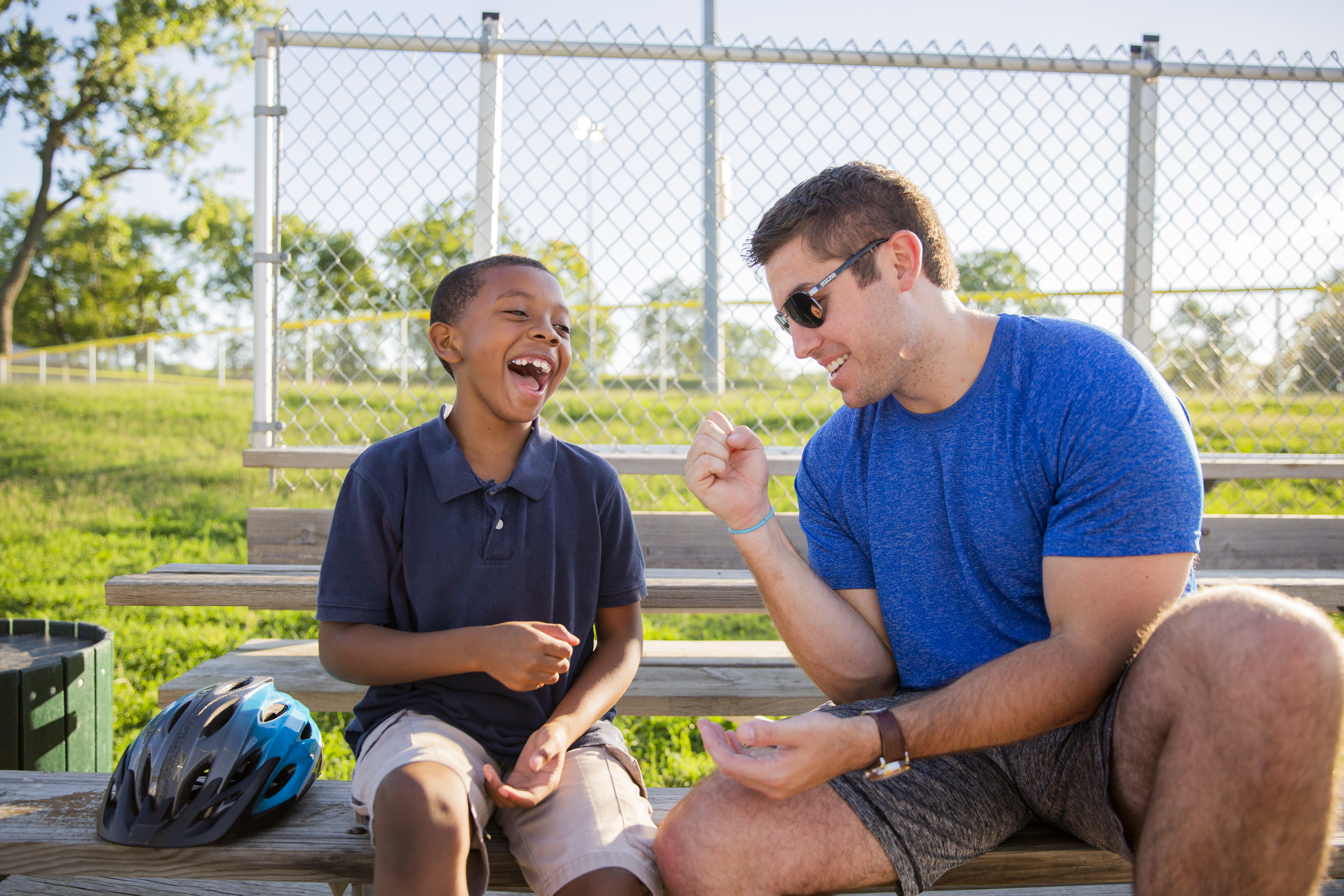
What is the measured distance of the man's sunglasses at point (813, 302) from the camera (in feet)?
6.10

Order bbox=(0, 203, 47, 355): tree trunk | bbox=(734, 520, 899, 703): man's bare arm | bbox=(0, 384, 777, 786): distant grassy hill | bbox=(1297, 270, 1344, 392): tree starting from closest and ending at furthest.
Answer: bbox=(734, 520, 899, 703): man's bare arm
bbox=(0, 384, 777, 786): distant grassy hill
bbox=(1297, 270, 1344, 392): tree
bbox=(0, 203, 47, 355): tree trunk

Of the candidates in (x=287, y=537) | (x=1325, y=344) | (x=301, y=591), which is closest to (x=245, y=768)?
(x=301, y=591)

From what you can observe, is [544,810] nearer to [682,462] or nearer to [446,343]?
[446,343]

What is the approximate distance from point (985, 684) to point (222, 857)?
142 cm

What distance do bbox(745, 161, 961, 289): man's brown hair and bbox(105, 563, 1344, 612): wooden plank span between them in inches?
40.5

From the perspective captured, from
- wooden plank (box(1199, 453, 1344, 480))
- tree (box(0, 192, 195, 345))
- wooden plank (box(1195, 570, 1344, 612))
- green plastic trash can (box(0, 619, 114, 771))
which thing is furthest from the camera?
tree (box(0, 192, 195, 345))

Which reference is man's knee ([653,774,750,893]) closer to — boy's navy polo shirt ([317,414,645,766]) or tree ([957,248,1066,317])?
boy's navy polo shirt ([317,414,645,766])

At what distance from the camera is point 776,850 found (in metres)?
1.54

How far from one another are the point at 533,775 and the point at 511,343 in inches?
38.6

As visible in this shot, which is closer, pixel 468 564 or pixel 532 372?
pixel 468 564

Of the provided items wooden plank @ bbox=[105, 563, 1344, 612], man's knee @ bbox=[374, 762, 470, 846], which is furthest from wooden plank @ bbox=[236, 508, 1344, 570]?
man's knee @ bbox=[374, 762, 470, 846]

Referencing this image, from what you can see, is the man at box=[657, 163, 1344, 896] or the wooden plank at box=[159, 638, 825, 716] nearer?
the man at box=[657, 163, 1344, 896]

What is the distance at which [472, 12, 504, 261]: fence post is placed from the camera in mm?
3033

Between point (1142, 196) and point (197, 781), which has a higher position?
point (1142, 196)
